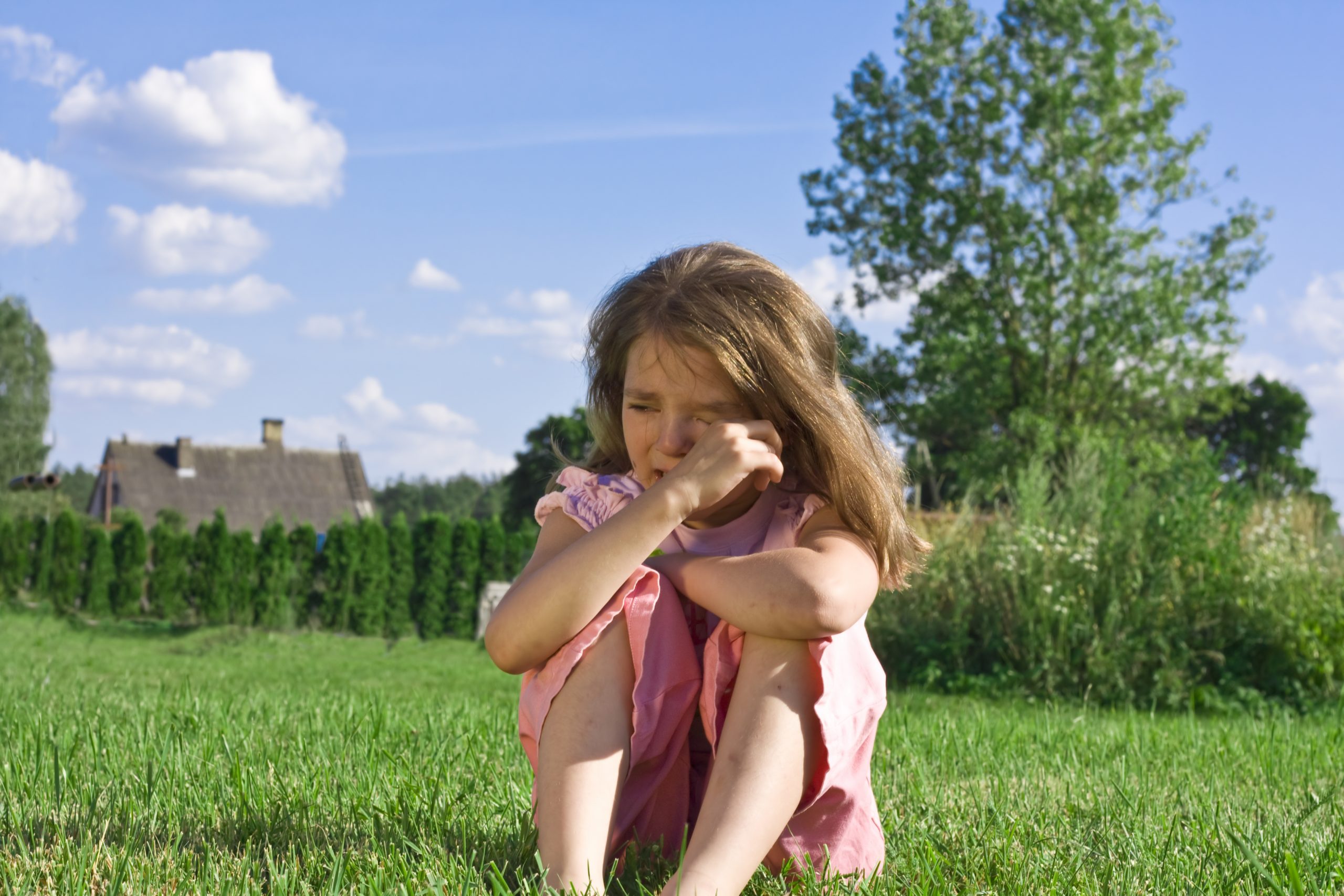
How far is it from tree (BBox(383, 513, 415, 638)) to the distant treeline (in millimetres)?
17

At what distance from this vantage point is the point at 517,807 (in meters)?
2.29

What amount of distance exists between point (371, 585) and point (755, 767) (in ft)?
54.8

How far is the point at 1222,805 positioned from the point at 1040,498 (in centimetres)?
562

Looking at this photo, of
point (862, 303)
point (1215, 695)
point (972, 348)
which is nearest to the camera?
point (1215, 695)

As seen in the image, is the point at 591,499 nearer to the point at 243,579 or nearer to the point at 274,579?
the point at 274,579

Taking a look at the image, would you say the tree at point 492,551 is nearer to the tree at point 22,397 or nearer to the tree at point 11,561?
Answer: the tree at point 11,561

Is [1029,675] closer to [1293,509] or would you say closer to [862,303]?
[1293,509]

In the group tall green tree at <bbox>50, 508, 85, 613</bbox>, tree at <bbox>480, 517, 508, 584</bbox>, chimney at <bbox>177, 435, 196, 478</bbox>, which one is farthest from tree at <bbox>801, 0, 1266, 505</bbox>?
chimney at <bbox>177, 435, 196, 478</bbox>

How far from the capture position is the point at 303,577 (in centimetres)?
1750

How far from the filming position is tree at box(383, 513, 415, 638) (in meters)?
17.6

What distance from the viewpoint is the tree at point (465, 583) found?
17797 mm

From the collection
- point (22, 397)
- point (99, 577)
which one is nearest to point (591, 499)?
point (99, 577)

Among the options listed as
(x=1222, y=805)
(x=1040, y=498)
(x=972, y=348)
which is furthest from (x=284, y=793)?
(x=972, y=348)

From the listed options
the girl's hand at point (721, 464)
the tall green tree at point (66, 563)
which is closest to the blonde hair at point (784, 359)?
the girl's hand at point (721, 464)
